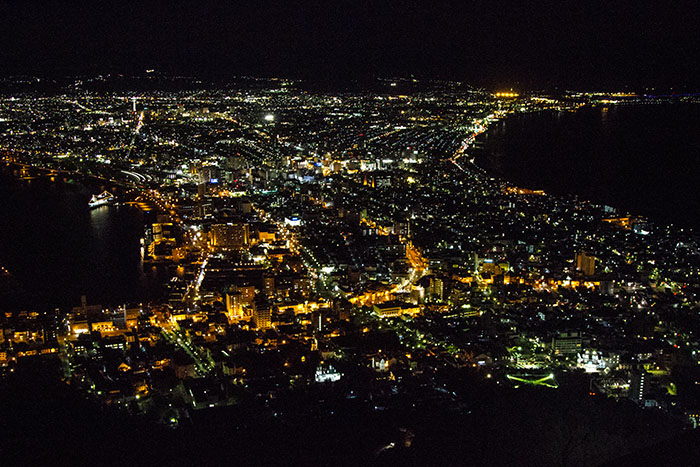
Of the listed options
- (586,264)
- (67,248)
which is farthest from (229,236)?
(586,264)

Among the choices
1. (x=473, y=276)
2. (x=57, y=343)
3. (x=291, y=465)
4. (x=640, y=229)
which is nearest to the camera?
(x=291, y=465)

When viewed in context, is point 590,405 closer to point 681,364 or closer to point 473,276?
point 681,364

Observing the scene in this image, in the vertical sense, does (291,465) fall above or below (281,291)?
above

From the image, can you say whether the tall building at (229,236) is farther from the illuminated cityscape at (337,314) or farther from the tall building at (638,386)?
the tall building at (638,386)

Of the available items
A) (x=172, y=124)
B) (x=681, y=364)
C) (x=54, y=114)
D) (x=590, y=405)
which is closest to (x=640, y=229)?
(x=681, y=364)

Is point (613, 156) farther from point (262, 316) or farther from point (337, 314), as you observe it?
point (262, 316)

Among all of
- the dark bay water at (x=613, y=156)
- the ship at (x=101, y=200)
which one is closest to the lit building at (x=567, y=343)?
the dark bay water at (x=613, y=156)
